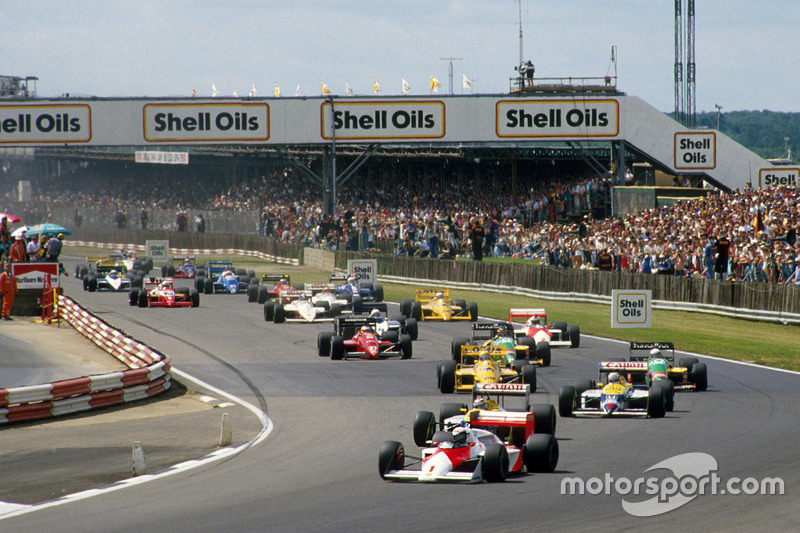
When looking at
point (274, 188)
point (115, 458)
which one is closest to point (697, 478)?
point (115, 458)

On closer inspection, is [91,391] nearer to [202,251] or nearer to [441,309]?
[441,309]

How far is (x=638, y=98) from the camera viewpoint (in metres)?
46.8

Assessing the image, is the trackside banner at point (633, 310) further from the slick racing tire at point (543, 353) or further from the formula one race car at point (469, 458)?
the formula one race car at point (469, 458)

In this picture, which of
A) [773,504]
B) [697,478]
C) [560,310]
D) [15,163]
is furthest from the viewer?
[15,163]

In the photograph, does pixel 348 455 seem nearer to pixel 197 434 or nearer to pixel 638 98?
pixel 197 434

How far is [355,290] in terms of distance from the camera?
3266 cm

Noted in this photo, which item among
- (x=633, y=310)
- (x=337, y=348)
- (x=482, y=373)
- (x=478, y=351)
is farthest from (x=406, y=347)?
(x=633, y=310)

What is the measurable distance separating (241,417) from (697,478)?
762 centimetres

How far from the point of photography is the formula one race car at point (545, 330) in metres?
24.1

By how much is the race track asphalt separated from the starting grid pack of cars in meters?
0.28

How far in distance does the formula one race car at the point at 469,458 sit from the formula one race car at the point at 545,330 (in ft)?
37.3

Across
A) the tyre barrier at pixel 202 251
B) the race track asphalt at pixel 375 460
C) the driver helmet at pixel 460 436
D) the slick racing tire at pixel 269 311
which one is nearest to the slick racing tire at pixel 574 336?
the race track asphalt at pixel 375 460

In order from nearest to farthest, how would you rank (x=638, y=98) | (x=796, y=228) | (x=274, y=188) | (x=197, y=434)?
(x=197, y=434)
(x=796, y=228)
(x=638, y=98)
(x=274, y=188)

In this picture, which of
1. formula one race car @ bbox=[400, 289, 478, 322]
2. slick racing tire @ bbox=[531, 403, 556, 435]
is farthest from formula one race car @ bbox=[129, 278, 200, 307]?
slick racing tire @ bbox=[531, 403, 556, 435]
